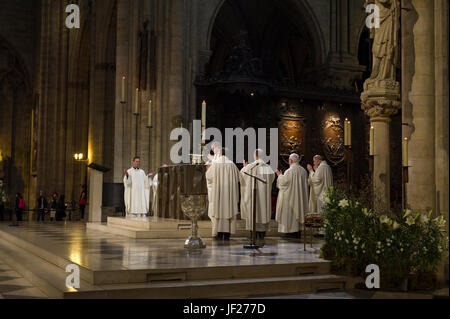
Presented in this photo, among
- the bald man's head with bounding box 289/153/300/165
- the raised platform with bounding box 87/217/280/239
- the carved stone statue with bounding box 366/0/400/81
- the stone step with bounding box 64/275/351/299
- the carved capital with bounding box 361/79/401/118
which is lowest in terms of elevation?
Answer: the stone step with bounding box 64/275/351/299

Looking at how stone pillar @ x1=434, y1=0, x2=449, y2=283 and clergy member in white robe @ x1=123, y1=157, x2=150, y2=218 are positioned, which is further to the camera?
clergy member in white robe @ x1=123, y1=157, x2=150, y2=218

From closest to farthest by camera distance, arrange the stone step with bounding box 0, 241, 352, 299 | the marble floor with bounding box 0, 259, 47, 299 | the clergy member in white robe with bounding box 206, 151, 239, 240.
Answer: the stone step with bounding box 0, 241, 352, 299 → the marble floor with bounding box 0, 259, 47, 299 → the clergy member in white robe with bounding box 206, 151, 239, 240

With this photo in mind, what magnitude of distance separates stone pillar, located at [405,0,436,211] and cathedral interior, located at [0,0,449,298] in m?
0.01

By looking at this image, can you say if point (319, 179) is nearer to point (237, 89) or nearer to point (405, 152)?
point (405, 152)

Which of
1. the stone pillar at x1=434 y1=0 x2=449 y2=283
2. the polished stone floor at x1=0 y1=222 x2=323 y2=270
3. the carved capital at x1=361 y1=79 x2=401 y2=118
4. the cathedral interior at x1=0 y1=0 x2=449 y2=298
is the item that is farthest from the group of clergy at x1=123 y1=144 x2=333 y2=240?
the stone pillar at x1=434 y1=0 x2=449 y2=283

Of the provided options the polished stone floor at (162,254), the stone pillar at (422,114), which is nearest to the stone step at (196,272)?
the polished stone floor at (162,254)

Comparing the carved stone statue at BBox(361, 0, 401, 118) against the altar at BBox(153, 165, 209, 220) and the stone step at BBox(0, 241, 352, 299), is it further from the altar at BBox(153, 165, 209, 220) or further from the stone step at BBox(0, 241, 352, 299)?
the altar at BBox(153, 165, 209, 220)

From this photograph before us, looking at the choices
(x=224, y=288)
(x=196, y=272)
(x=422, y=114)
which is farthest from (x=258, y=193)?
(x=224, y=288)

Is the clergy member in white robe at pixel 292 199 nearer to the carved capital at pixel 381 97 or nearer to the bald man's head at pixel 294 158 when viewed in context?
the bald man's head at pixel 294 158

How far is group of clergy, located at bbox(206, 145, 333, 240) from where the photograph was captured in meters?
10.6

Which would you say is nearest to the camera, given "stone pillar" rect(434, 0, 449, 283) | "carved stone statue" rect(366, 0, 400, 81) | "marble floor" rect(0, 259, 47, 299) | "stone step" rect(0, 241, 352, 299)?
"stone step" rect(0, 241, 352, 299)

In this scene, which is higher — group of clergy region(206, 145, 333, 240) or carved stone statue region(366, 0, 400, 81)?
carved stone statue region(366, 0, 400, 81)

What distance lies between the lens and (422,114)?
23.9 ft

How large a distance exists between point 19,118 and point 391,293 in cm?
3090
